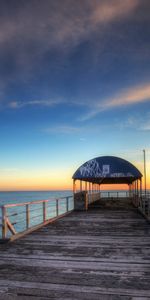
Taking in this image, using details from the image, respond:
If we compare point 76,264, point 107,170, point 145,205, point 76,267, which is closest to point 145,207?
point 145,205

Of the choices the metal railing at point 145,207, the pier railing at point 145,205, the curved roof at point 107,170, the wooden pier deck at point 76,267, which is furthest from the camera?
the curved roof at point 107,170

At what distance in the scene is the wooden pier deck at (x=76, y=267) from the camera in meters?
3.89

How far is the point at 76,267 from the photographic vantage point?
507cm

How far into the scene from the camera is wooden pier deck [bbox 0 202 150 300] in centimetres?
389

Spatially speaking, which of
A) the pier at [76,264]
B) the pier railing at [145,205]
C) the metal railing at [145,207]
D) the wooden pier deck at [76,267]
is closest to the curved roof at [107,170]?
the pier railing at [145,205]

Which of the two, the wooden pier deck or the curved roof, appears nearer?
the wooden pier deck

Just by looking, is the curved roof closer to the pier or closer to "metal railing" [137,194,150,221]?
"metal railing" [137,194,150,221]

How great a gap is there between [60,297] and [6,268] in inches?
70.0

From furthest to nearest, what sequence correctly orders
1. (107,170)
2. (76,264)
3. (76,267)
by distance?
(107,170), (76,264), (76,267)

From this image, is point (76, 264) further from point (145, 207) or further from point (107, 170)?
point (107, 170)

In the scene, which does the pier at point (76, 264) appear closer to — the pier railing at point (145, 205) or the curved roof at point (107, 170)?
the pier railing at point (145, 205)

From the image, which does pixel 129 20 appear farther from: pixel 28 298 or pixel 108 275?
pixel 28 298

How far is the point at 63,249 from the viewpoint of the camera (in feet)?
21.4

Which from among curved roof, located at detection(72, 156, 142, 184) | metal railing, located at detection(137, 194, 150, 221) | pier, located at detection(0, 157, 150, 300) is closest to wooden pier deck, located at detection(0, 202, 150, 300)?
pier, located at detection(0, 157, 150, 300)
